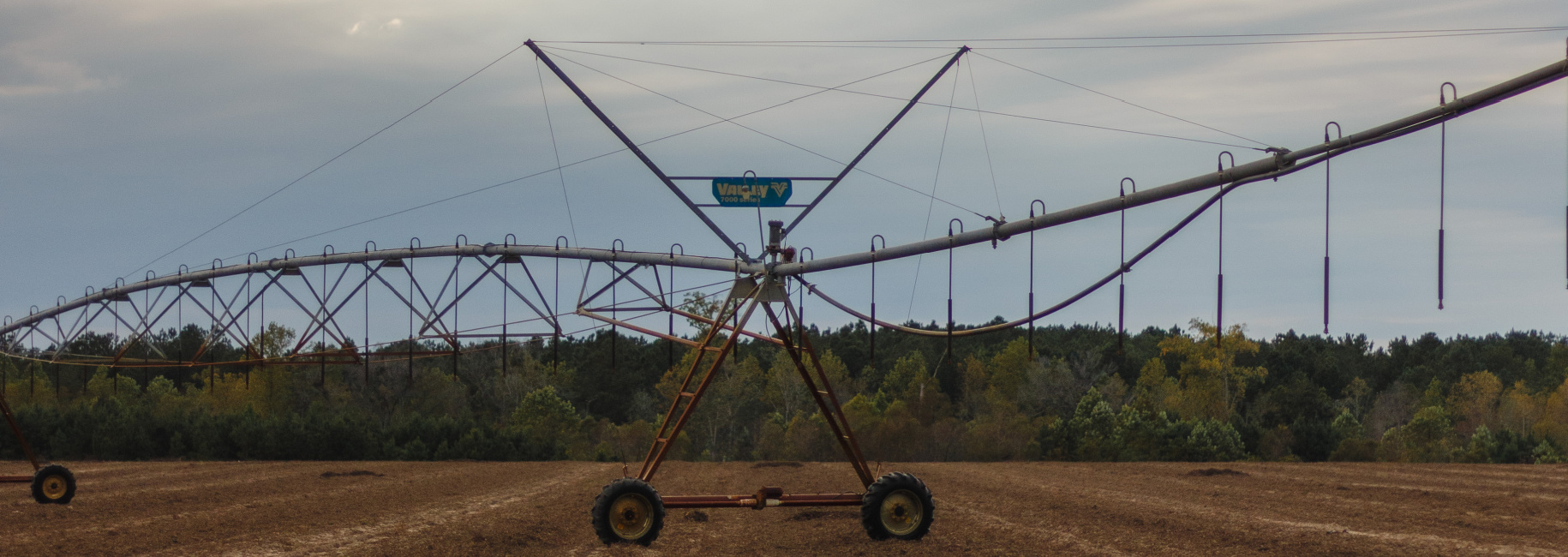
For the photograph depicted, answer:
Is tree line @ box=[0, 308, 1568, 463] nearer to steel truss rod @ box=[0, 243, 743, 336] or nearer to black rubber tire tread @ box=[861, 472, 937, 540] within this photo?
steel truss rod @ box=[0, 243, 743, 336]

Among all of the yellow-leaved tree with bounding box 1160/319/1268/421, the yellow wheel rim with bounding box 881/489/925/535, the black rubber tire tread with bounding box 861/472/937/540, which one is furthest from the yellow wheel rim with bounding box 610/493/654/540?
the yellow-leaved tree with bounding box 1160/319/1268/421

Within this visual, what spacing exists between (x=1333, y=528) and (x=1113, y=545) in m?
6.55

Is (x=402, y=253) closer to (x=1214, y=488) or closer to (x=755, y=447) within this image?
(x=1214, y=488)


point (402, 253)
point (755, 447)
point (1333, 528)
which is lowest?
point (755, 447)

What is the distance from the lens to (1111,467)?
5322 centimetres

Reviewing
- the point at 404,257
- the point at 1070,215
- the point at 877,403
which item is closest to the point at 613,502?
the point at 1070,215

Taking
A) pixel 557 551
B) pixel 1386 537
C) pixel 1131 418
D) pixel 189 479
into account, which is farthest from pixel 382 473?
pixel 1131 418

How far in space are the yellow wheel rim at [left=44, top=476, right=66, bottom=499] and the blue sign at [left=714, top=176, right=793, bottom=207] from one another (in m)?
22.1

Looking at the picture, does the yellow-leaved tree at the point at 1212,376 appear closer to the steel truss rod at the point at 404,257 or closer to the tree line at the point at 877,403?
the tree line at the point at 877,403

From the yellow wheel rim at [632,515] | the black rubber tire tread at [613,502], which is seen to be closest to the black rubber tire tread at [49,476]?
the black rubber tire tread at [613,502]

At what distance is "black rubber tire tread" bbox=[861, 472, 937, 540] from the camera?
21.3 meters

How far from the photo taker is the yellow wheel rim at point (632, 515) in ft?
66.6

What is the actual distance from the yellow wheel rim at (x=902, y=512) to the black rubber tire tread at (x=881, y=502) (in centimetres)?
6

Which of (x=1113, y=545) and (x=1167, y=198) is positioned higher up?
(x=1167, y=198)
